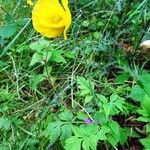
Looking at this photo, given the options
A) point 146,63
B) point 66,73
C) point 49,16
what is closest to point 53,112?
point 66,73

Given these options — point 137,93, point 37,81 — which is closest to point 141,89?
point 137,93

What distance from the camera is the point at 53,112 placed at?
1889mm

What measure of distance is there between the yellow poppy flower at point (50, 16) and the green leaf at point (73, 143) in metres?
0.40

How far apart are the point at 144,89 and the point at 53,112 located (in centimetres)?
43

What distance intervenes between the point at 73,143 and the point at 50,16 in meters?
0.45

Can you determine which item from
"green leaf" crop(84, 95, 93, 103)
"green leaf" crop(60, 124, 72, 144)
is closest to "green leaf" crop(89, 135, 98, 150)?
"green leaf" crop(60, 124, 72, 144)

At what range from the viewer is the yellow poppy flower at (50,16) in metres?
1.32

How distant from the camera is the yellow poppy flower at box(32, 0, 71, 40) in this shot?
4.32 feet

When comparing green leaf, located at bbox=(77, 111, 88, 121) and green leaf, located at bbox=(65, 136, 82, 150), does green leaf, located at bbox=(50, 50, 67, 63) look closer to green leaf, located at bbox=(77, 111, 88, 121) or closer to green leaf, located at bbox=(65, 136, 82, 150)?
green leaf, located at bbox=(77, 111, 88, 121)

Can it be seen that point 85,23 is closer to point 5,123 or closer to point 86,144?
point 5,123

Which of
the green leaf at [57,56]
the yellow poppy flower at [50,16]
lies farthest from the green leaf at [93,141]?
the green leaf at [57,56]

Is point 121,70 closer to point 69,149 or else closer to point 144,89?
point 144,89

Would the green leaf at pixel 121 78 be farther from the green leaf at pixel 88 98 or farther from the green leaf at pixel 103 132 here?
the green leaf at pixel 103 132

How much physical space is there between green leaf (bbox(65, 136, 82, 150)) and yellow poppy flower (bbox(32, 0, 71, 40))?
0.40 m
